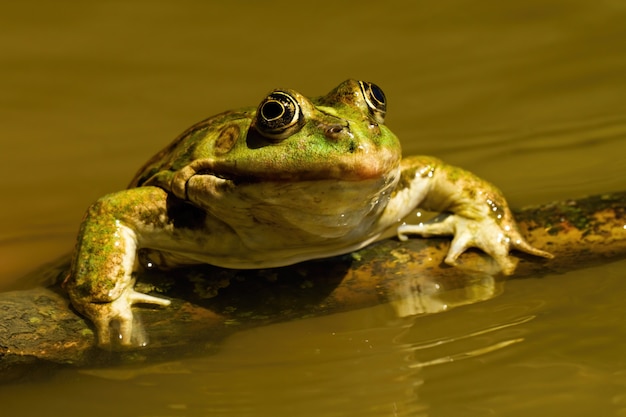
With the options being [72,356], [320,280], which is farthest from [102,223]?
[320,280]

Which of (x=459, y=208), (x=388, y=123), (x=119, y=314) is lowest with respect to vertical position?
(x=119, y=314)

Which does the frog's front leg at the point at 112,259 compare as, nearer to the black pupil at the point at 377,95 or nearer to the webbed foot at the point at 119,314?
the webbed foot at the point at 119,314

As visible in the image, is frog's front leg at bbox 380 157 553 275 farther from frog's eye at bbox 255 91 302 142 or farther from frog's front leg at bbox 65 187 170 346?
frog's front leg at bbox 65 187 170 346

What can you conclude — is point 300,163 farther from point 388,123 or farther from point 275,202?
point 388,123

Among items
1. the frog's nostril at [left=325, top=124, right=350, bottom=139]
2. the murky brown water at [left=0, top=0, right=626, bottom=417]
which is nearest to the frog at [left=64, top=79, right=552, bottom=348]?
the frog's nostril at [left=325, top=124, right=350, bottom=139]

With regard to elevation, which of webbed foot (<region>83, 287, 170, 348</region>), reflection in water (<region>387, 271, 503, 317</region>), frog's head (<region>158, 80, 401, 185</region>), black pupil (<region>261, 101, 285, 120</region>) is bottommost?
reflection in water (<region>387, 271, 503, 317</region>)

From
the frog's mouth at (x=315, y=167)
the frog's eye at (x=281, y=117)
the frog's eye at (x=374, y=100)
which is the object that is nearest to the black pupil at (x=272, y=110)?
the frog's eye at (x=281, y=117)

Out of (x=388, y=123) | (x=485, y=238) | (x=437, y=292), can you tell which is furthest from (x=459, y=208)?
(x=388, y=123)
